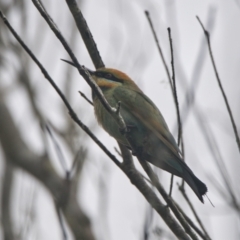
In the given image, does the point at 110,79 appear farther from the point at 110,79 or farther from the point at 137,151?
the point at 137,151

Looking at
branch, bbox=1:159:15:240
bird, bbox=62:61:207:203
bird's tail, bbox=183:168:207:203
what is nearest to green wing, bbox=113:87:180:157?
bird, bbox=62:61:207:203

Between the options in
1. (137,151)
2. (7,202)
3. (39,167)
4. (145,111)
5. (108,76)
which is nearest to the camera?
(137,151)

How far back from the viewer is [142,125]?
3885 mm

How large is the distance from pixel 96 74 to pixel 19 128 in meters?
1.87

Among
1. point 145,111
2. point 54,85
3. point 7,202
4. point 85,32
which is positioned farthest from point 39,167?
point 54,85

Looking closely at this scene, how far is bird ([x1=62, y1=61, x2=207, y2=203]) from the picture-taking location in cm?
338

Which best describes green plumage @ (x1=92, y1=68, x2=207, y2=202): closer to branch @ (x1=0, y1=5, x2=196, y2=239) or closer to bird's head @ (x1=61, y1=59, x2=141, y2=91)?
bird's head @ (x1=61, y1=59, x2=141, y2=91)

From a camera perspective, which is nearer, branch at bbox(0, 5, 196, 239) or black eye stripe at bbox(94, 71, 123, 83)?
branch at bbox(0, 5, 196, 239)

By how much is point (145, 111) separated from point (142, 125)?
0.16 m

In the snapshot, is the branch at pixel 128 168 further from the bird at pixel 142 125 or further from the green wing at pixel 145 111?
the green wing at pixel 145 111

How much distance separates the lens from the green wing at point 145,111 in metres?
3.71

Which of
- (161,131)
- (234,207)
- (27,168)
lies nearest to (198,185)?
(234,207)

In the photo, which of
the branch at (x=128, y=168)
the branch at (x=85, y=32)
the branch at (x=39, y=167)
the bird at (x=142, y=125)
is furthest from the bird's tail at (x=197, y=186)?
the branch at (x=39, y=167)

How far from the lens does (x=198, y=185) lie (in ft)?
10.4
